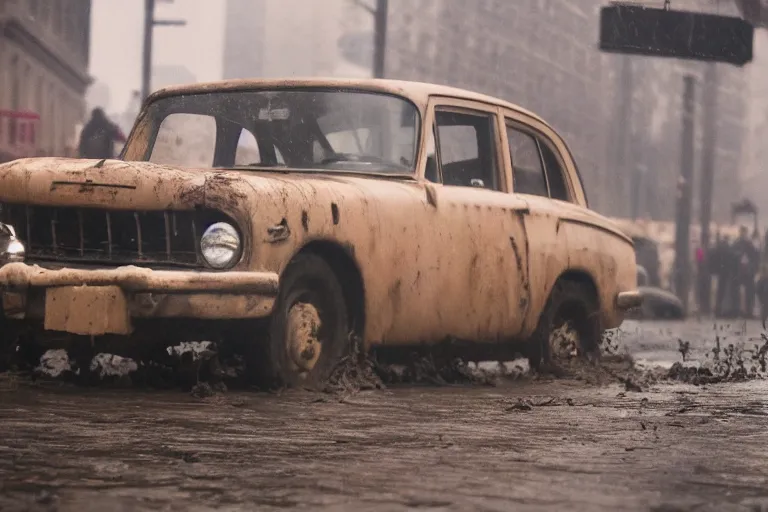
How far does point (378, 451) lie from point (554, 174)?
4376 mm

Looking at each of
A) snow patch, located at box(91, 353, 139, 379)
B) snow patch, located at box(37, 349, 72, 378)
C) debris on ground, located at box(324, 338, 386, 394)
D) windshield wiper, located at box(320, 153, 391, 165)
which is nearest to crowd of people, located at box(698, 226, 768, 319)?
snow patch, located at box(37, 349, 72, 378)

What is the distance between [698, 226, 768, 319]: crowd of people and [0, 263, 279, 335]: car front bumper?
78.0ft

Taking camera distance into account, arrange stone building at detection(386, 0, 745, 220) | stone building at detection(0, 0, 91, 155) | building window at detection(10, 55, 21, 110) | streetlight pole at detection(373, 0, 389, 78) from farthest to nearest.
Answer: stone building at detection(386, 0, 745, 220)
building window at detection(10, 55, 21, 110)
stone building at detection(0, 0, 91, 155)
streetlight pole at detection(373, 0, 389, 78)

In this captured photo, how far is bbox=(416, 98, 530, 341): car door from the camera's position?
821cm

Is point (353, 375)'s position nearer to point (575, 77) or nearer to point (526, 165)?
point (526, 165)

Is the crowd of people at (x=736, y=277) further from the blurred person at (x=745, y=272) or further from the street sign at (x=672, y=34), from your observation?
the street sign at (x=672, y=34)

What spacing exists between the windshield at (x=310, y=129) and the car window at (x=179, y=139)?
27 millimetres

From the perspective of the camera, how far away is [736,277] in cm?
3075

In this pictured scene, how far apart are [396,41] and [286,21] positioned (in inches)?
338

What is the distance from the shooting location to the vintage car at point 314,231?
6.94 metres

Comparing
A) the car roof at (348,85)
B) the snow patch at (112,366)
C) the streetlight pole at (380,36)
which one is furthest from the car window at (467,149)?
the streetlight pole at (380,36)

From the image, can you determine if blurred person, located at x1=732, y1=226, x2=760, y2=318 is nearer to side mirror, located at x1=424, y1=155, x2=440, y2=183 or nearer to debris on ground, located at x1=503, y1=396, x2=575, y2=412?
side mirror, located at x1=424, y1=155, x2=440, y2=183

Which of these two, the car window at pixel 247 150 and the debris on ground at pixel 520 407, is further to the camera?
the car window at pixel 247 150

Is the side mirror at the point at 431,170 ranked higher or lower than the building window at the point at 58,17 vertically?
lower
